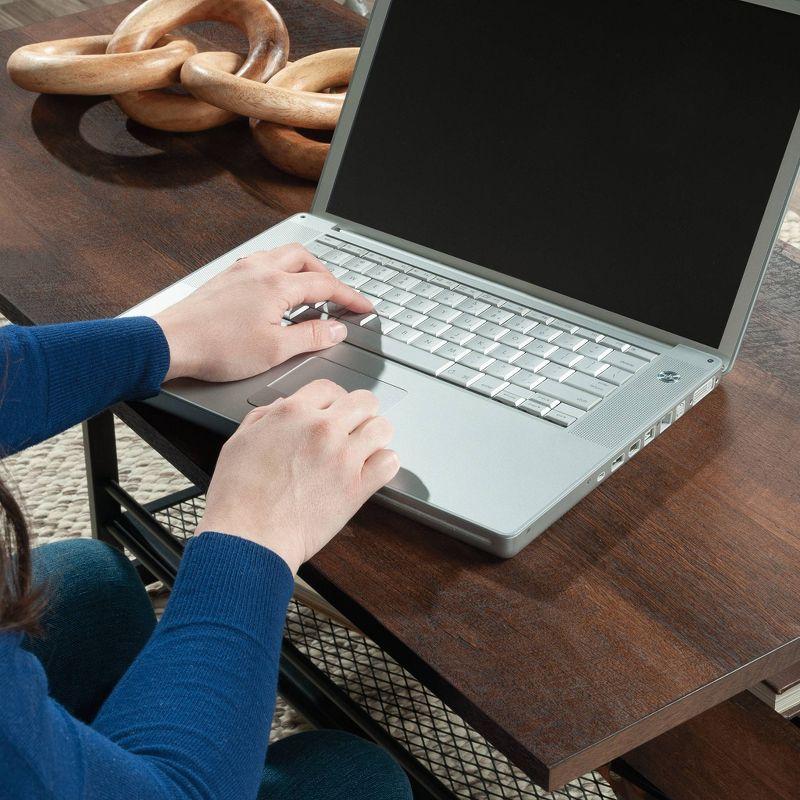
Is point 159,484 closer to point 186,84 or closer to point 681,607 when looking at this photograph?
point 186,84

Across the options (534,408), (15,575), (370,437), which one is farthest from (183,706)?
(534,408)

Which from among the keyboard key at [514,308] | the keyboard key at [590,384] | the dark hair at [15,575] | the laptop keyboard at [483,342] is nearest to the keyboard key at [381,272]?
the laptop keyboard at [483,342]

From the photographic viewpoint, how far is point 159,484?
1.70 meters

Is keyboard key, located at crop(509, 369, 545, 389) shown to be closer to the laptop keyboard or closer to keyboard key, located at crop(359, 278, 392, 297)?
the laptop keyboard

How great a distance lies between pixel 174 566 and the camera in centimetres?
111

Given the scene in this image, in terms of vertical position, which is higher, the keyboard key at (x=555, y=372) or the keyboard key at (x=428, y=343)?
the keyboard key at (x=555, y=372)

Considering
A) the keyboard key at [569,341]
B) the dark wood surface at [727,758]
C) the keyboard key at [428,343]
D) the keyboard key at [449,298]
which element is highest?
the keyboard key at [569,341]

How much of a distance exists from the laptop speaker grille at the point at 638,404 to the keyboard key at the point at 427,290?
0.63 ft

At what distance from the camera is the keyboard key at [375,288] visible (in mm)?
930

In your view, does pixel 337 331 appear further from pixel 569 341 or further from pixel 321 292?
pixel 569 341

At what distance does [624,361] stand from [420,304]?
0.18m

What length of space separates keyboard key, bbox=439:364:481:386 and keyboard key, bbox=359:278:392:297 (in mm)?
125

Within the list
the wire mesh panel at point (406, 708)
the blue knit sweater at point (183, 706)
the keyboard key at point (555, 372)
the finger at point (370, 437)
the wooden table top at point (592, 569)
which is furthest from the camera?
the wire mesh panel at point (406, 708)

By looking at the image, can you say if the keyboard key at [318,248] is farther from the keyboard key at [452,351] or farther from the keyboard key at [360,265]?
the keyboard key at [452,351]
